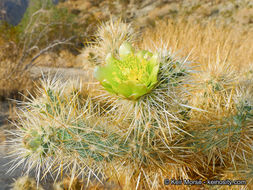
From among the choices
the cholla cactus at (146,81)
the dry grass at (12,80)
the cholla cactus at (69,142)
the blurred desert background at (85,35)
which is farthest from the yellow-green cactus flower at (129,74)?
the dry grass at (12,80)

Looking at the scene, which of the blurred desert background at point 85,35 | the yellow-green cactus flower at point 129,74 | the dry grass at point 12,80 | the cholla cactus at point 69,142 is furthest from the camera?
the dry grass at point 12,80

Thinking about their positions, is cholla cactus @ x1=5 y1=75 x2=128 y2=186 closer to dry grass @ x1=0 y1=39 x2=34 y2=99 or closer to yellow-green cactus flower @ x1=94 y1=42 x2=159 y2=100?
yellow-green cactus flower @ x1=94 y1=42 x2=159 y2=100

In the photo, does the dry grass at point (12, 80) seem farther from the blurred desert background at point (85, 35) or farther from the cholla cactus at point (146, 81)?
the cholla cactus at point (146, 81)

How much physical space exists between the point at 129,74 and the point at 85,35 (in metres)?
2.13

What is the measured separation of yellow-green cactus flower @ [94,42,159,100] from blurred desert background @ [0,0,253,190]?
34cm

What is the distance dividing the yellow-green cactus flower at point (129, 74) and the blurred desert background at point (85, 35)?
0.34 m

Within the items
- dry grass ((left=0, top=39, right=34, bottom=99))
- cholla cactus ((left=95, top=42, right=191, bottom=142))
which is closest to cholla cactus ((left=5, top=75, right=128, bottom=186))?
cholla cactus ((left=95, top=42, right=191, bottom=142))

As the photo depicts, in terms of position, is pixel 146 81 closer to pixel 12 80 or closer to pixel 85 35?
pixel 85 35

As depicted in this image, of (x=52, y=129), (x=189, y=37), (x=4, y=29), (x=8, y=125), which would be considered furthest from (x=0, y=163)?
(x=4, y=29)

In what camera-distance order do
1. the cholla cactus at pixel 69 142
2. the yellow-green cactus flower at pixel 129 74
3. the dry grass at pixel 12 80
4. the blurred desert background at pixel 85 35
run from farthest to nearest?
the dry grass at pixel 12 80
the blurred desert background at pixel 85 35
the cholla cactus at pixel 69 142
the yellow-green cactus flower at pixel 129 74

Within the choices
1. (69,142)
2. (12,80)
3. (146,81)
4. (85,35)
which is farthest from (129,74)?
(12,80)

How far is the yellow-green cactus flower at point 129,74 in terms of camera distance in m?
0.94

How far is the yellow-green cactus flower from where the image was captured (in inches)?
37.1

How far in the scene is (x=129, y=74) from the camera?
3.45 ft
